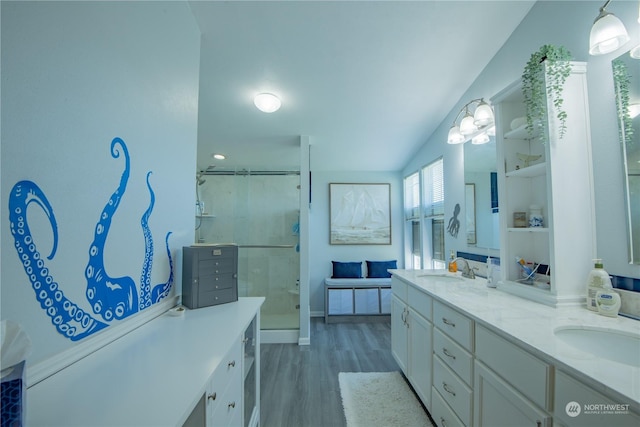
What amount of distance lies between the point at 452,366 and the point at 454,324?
0.25m

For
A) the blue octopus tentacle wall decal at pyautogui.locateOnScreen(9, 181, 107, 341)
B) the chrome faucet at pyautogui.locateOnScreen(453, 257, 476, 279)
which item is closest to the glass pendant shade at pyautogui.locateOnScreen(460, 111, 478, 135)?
the chrome faucet at pyautogui.locateOnScreen(453, 257, 476, 279)

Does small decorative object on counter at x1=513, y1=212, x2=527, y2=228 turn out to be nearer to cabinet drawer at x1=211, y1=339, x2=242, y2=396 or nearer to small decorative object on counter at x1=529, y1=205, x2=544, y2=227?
small decorative object on counter at x1=529, y1=205, x2=544, y2=227

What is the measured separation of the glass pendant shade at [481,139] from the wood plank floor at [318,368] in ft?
7.16

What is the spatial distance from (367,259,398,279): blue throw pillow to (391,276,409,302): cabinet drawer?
5.05 ft

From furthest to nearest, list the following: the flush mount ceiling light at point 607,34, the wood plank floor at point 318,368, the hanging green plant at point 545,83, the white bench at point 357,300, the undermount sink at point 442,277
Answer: the white bench at point 357,300
the undermount sink at point 442,277
the wood plank floor at point 318,368
the hanging green plant at point 545,83
the flush mount ceiling light at point 607,34

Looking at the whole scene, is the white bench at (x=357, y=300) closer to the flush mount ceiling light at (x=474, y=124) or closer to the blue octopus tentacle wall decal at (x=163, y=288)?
the flush mount ceiling light at (x=474, y=124)

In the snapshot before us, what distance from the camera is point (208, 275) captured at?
147 cm

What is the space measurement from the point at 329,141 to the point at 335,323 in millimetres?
2519

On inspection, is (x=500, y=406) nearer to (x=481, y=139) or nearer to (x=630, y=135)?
(x=630, y=135)

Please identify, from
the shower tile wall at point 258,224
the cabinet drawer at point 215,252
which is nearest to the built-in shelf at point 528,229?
the cabinet drawer at point 215,252

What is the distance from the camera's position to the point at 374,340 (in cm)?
306

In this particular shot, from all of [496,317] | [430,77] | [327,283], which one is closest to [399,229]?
[327,283]

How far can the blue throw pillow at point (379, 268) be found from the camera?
3996 mm

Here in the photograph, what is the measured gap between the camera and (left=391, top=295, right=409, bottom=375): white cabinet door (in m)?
2.13
